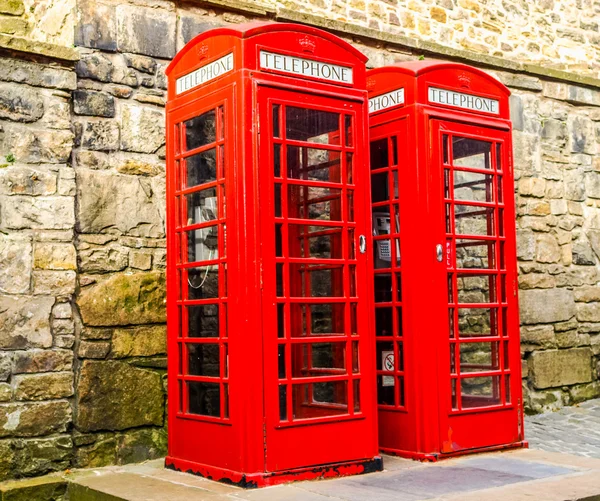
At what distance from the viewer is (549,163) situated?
7738 mm

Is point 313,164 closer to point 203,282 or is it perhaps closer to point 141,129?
point 203,282

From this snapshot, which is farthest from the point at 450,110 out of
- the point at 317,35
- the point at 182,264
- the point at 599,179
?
the point at 599,179

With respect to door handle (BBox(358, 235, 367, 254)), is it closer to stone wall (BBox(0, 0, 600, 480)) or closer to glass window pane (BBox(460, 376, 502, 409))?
glass window pane (BBox(460, 376, 502, 409))

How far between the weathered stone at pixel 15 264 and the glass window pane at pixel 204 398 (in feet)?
3.63

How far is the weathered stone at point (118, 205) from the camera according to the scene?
5.18 metres

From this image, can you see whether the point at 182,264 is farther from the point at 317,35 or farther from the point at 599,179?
the point at 599,179

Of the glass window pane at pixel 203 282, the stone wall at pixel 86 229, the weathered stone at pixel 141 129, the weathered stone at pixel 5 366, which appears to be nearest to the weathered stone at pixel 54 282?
the stone wall at pixel 86 229

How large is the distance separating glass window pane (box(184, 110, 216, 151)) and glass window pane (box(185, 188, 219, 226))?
27cm

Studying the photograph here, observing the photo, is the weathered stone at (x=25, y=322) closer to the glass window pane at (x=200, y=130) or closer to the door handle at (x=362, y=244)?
the glass window pane at (x=200, y=130)

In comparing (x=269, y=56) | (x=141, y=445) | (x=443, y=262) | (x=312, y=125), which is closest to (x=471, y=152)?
(x=443, y=262)

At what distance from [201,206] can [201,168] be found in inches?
8.4

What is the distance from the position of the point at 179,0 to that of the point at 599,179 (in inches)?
175

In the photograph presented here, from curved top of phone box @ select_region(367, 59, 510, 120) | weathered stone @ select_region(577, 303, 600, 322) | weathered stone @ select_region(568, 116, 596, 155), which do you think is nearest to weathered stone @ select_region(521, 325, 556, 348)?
weathered stone @ select_region(577, 303, 600, 322)

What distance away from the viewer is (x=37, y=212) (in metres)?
4.93
